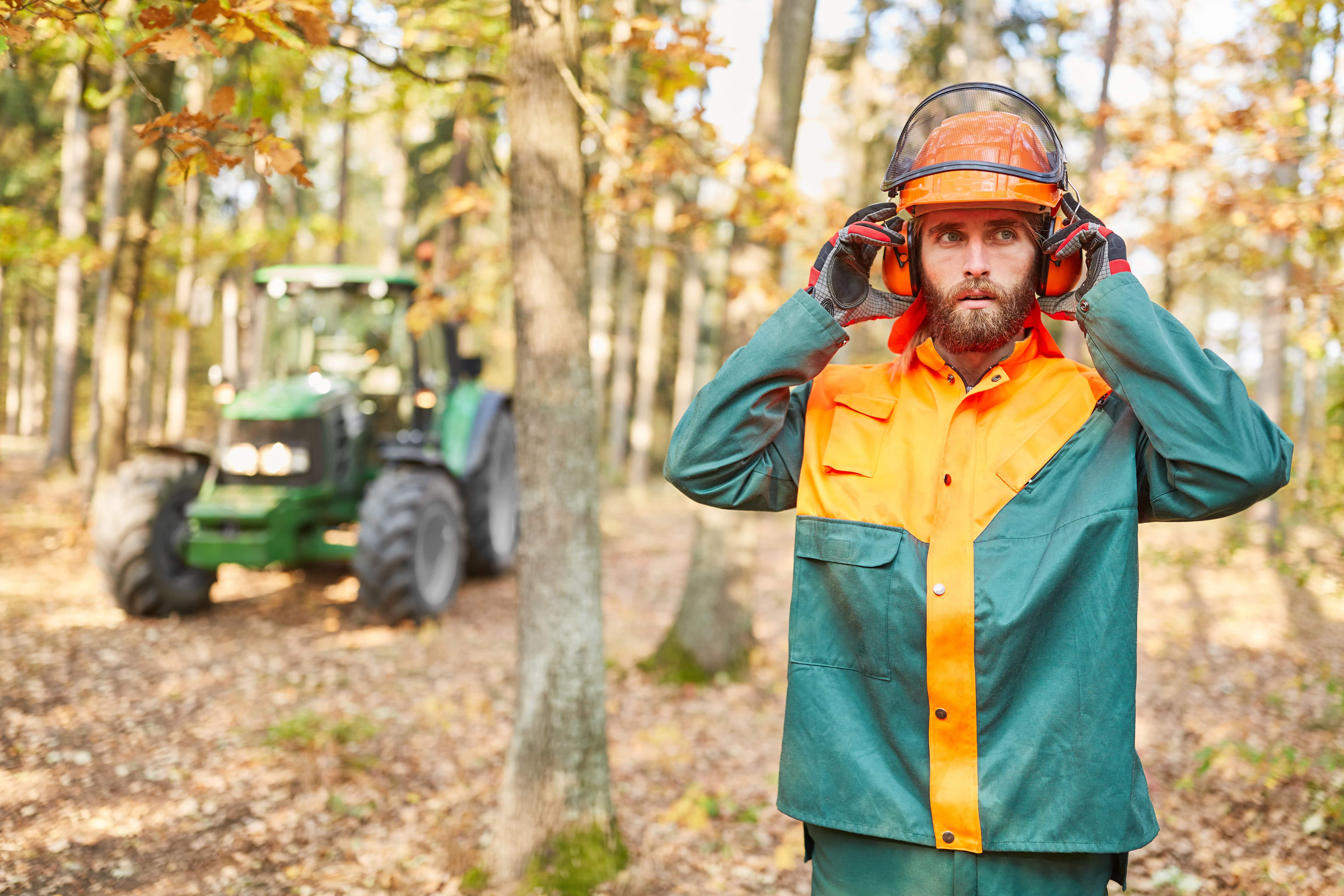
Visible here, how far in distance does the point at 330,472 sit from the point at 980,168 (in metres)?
6.47

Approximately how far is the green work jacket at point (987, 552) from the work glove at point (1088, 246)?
60mm

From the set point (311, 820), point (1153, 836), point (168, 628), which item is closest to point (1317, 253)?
point (1153, 836)

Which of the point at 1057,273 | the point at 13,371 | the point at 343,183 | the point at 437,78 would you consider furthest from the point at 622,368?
the point at 13,371

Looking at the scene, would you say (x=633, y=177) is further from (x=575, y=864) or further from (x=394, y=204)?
(x=394, y=204)

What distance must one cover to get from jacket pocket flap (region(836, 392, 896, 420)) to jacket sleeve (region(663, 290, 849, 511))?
0.09 m

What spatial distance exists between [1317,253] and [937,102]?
5442mm

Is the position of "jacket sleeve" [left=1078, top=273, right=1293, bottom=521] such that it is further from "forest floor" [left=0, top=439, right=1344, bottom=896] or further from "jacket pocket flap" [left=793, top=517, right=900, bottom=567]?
"forest floor" [left=0, top=439, right=1344, bottom=896]

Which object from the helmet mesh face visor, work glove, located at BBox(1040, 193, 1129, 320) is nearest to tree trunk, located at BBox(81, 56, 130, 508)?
the helmet mesh face visor

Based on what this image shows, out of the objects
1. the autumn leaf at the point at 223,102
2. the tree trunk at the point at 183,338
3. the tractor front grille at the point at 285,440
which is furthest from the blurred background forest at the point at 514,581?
the tree trunk at the point at 183,338

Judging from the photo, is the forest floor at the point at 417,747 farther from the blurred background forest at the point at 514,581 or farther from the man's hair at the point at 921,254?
the man's hair at the point at 921,254

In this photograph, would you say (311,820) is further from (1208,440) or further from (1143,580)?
(1143,580)

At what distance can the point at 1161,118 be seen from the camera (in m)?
7.29

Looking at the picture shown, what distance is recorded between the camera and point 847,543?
183 centimetres

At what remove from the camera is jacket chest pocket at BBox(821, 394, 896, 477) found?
1879 mm
